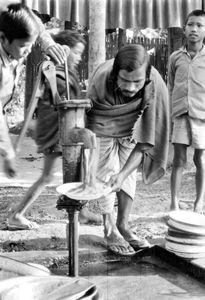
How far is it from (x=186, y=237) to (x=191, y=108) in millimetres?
1754

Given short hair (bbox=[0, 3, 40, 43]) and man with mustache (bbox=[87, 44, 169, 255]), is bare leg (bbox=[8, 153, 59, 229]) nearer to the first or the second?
man with mustache (bbox=[87, 44, 169, 255])

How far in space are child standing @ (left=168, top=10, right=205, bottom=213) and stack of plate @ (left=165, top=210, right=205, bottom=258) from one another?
140 cm

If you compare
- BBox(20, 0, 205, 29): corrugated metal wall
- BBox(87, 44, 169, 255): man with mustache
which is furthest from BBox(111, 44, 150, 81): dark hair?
BBox(20, 0, 205, 29): corrugated metal wall

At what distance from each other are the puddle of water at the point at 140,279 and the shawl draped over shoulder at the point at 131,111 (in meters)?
0.83

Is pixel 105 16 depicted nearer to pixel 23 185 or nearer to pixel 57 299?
pixel 23 185

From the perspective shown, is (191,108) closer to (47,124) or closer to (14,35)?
(47,124)

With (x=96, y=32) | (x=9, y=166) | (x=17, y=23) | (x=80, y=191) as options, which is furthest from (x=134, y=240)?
(x=96, y=32)

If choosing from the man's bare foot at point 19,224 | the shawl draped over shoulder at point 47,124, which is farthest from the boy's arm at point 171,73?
the man's bare foot at point 19,224

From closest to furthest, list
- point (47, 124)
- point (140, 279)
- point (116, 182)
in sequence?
point (116, 182) → point (140, 279) → point (47, 124)

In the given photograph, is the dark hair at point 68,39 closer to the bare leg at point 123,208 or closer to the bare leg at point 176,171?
the bare leg at point 176,171

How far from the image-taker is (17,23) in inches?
126

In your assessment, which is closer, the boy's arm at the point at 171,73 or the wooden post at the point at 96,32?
the boy's arm at the point at 171,73

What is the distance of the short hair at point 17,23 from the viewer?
322 cm

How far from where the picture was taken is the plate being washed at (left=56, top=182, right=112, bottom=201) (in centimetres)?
260
